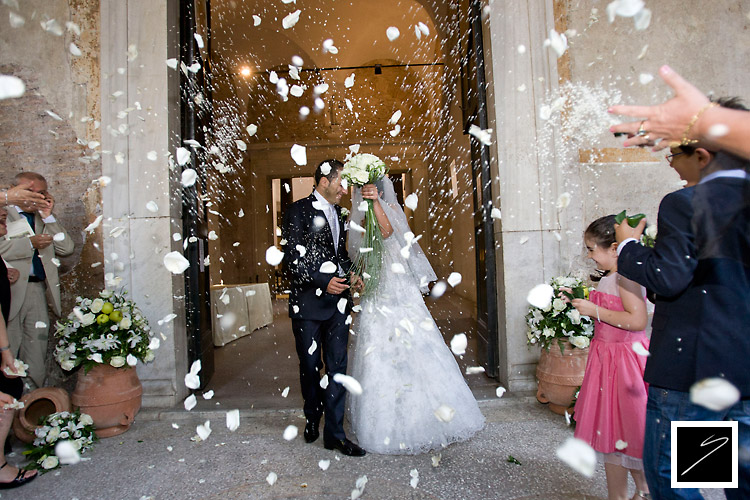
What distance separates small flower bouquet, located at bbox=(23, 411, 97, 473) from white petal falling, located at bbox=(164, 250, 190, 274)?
3.95 ft

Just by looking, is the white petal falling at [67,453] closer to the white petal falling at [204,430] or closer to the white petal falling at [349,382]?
the white petal falling at [204,430]

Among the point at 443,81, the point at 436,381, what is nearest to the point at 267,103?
the point at 443,81

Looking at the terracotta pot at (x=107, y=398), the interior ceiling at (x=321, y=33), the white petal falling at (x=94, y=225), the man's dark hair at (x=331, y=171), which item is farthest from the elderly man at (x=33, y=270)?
the interior ceiling at (x=321, y=33)

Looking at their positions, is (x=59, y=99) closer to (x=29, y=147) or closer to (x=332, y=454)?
(x=29, y=147)

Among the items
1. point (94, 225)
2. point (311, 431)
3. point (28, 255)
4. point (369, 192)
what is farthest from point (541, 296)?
point (28, 255)

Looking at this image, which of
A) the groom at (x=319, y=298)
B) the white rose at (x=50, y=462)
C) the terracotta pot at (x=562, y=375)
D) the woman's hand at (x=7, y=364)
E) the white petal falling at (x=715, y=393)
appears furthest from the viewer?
the terracotta pot at (x=562, y=375)

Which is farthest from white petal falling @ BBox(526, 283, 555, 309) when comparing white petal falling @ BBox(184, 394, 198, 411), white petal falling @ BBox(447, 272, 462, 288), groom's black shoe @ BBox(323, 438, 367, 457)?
white petal falling @ BBox(184, 394, 198, 411)

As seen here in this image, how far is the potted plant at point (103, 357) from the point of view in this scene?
3309 mm

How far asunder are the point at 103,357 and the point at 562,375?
10.7ft

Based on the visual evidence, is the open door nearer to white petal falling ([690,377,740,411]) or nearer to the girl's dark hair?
the girl's dark hair

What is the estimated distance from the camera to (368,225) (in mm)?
3164

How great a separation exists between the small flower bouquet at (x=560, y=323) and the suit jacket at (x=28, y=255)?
365 centimetres

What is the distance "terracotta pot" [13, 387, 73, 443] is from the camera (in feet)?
10.2

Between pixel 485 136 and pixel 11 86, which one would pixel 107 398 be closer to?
pixel 11 86
